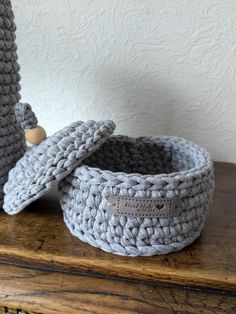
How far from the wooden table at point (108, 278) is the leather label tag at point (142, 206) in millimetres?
50

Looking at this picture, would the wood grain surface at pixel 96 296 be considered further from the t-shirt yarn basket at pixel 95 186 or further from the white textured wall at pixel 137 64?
the white textured wall at pixel 137 64

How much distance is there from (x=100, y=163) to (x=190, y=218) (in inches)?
6.6

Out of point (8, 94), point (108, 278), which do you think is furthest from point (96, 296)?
point (8, 94)

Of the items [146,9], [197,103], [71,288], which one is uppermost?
[146,9]

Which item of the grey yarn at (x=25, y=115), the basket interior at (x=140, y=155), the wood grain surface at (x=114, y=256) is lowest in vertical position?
the wood grain surface at (x=114, y=256)

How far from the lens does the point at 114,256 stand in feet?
1.22

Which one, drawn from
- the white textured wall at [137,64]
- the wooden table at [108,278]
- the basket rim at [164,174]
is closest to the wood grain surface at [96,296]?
the wooden table at [108,278]

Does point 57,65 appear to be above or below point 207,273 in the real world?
above

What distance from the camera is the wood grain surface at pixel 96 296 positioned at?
339mm

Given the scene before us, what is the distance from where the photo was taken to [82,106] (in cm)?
64

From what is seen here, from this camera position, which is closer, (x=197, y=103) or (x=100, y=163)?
(x=100, y=163)

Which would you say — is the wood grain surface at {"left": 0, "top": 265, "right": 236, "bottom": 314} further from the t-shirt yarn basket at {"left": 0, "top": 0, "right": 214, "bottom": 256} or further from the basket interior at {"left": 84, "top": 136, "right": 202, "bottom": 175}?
the basket interior at {"left": 84, "top": 136, "right": 202, "bottom": 175}

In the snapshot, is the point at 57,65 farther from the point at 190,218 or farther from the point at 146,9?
the point at 190,218

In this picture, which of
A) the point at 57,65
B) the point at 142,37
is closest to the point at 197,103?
the point at 142,37
